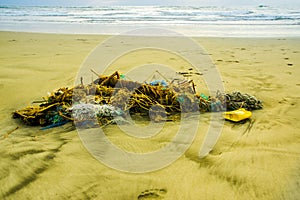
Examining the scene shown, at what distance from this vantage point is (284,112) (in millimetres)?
2998

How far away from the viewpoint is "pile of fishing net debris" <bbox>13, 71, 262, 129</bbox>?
2639 mm

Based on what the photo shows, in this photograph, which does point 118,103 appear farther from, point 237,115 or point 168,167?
point 237,115

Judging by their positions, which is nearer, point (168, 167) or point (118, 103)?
point (168, 167)

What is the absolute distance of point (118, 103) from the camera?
287 centimetres

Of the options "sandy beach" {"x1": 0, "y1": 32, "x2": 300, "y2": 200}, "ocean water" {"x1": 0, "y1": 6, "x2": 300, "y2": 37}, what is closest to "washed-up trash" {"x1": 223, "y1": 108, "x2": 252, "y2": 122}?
"sandy beach" {"x1": 0, "y1": 32, "x2": 300, "y2": 200}

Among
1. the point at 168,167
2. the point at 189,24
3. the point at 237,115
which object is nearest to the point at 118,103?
the point at 168,167

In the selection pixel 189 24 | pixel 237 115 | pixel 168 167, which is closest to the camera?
pixel 168 167

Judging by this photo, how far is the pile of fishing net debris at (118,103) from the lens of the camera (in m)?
2.64

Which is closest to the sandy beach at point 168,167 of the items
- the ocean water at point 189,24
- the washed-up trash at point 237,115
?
the washed-up trash at point 237,115

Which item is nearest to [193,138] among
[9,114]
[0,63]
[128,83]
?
[128,83]

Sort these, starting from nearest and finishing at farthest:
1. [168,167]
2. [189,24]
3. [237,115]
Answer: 1. [168,167]
2. [237,115]
3. [189,24]

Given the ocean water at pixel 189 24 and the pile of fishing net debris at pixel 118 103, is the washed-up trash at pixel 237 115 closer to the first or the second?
the pile of fishing net debris at pixel 118 103

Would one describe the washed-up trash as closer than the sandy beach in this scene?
No

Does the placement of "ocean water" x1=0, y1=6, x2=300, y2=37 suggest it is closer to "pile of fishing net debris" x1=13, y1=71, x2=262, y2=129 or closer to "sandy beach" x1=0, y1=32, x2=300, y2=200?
"pile of fishing net debris" x1=13, y1=71, x2=262, y2=129
